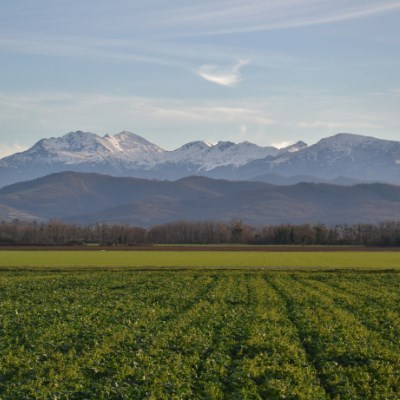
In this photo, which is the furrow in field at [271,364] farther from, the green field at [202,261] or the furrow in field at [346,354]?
the green field at [202,261]

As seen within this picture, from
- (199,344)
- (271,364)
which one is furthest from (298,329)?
(271,364)

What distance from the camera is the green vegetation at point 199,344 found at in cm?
2112

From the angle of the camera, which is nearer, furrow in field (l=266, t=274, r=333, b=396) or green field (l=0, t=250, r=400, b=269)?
furrow in field (l=266, t=274, r=333, b=396)

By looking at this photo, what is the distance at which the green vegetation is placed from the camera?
832 inches

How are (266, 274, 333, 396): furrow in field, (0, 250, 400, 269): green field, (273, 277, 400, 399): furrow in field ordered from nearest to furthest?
(273, 277, 400, 399): furrow in field, (266, 274, 333, 396): furrow in field, (0, 250, 400, 269): green field

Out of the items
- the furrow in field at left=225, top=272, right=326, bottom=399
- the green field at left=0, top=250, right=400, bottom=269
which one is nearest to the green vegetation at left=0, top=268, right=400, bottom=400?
the furrow in field at left=225, top=272, right=326, bottom=399

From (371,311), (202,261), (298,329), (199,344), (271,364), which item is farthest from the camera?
(202,261)

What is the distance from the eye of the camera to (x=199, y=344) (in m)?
27.7

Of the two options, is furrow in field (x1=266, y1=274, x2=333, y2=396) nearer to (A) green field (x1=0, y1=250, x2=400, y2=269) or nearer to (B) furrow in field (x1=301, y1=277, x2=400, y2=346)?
(B) furrow in field (x1=301, y1=277, x2=400, y2=346)

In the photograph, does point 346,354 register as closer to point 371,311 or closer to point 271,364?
point 271,364

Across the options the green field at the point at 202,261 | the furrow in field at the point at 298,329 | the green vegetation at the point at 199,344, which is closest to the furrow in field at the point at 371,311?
the green vegetation at the point at 199,344

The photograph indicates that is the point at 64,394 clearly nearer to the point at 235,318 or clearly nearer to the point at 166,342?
the point at 166,342

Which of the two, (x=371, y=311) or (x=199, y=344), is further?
(x=371, y=311)

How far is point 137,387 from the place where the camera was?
20859mm
